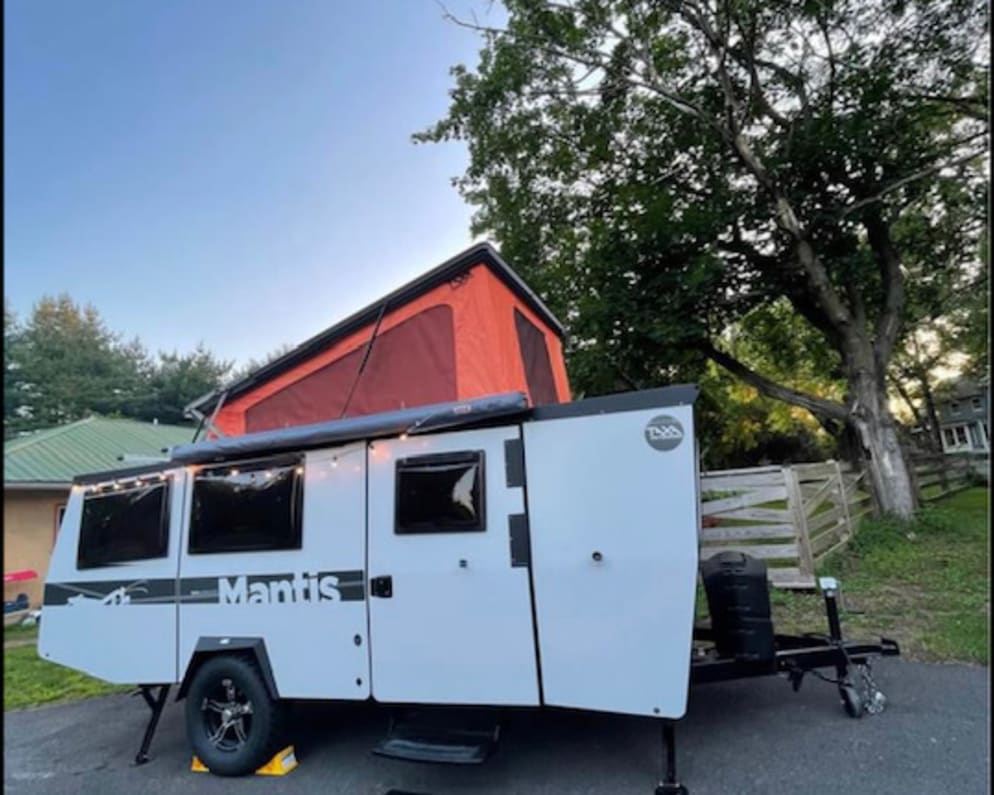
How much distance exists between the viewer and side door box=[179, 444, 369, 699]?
3625mm

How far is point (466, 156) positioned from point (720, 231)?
19.2 feet

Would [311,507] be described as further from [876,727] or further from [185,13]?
[185,13]

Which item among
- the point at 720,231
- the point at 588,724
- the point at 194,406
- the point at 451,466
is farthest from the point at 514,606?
the point at 720,231

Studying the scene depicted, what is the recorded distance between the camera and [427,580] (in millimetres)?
3434

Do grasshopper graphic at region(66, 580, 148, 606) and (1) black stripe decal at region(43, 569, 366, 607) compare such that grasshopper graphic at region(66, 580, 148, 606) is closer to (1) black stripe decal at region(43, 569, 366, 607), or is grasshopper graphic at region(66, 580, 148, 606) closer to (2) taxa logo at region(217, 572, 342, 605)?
(1) black stripe decal at region(43, 569, 366, 607)

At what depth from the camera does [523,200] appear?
513 inches

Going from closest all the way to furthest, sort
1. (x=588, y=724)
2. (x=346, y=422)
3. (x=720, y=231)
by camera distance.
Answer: (x=346, y=422)
(x=588, y=724)
(x=720, y=231)

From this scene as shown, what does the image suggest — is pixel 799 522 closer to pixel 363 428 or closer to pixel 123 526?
pixel 363 428

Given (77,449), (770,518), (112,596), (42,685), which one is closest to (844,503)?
(770,518)

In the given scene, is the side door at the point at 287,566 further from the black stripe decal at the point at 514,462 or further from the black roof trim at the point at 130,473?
the black stripe decal at the point at 514,462

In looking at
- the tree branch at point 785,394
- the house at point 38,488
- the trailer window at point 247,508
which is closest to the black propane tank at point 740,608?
the trailer window at point 247,508

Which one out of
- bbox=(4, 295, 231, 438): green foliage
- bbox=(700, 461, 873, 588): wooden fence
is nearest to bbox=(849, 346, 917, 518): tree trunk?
bbox=(700, 461, 873, 588): wooden fence

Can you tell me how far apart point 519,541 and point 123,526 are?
3235mm

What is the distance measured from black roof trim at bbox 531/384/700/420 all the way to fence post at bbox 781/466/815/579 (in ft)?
14.6
